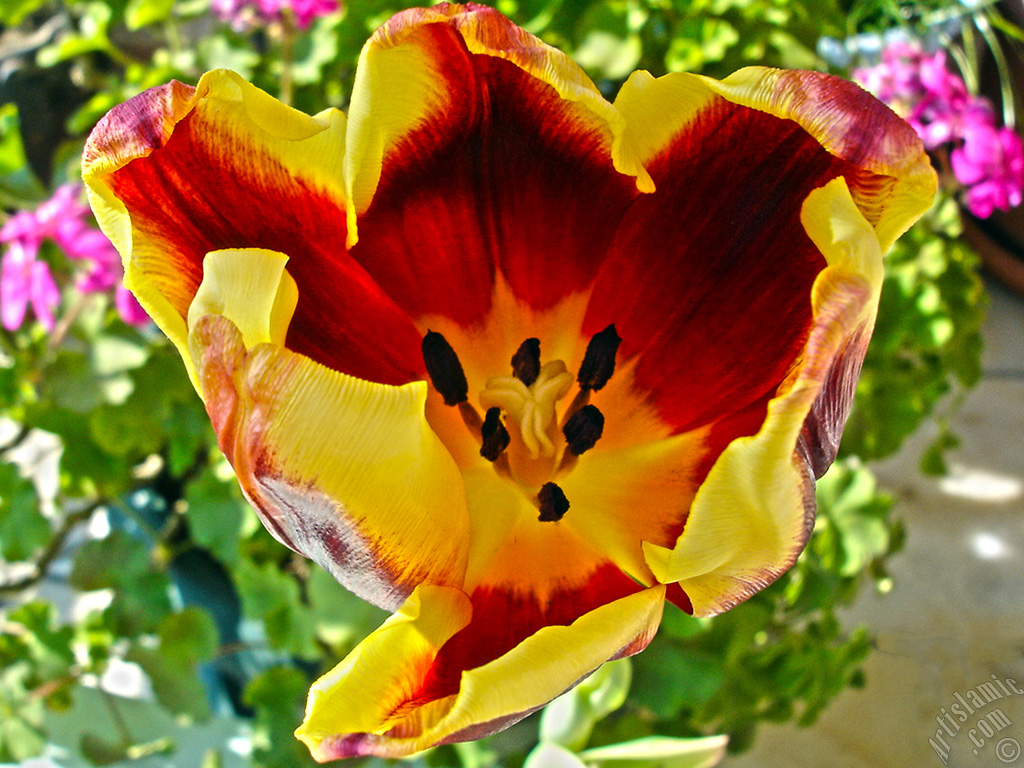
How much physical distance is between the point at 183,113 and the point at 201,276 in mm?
63

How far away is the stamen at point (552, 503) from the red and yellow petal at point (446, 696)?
4.3 inches

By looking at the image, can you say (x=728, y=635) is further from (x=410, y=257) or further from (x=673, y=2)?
(x=673, y=2)

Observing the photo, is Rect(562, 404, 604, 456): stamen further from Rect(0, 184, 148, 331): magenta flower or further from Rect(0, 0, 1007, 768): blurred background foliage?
Rect(0, 184, 148, 331): magenta flower

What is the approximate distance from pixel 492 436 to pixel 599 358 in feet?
0.21

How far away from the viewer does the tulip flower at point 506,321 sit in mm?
281

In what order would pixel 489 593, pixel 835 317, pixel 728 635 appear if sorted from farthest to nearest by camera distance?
pixel 728 635 → pixel 489 593 → pixel 835 317

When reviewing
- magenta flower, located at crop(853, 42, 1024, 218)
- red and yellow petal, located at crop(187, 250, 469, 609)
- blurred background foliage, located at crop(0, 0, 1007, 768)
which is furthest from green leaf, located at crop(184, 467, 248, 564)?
magenta flower, located at crop(853, 42, 1024, 218)

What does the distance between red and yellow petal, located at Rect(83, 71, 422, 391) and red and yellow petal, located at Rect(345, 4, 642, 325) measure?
0.02 meters

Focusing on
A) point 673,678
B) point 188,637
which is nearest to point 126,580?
point 188,637

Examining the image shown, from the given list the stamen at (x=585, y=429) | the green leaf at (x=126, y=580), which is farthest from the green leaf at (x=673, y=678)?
the green leaf at (x=126, y=580)

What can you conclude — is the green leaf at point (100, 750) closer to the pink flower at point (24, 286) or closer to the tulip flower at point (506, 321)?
the pink flower at point (24, 286)

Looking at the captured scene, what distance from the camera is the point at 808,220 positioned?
12.7 inches

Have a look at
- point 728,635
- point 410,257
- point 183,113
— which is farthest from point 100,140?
point 728,635

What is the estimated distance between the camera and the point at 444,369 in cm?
44
